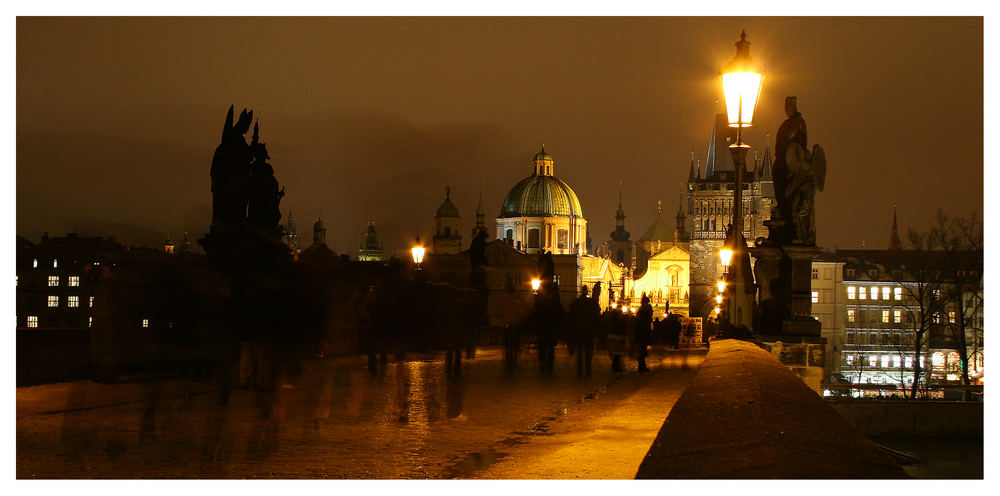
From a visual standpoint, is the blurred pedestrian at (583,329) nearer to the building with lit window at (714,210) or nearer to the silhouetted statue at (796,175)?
the silhouetted statue at (796,175)

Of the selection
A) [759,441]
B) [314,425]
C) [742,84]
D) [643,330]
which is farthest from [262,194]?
[643,330]

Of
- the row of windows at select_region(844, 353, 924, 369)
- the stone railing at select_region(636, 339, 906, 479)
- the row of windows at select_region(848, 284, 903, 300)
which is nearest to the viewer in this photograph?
the stone railing at select_region(636, 339, 906, 479)

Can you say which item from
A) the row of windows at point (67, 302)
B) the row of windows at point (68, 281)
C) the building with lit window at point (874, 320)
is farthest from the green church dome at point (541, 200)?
the row of windows at point (67, 302)

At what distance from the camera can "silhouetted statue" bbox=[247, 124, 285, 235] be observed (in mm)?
15219

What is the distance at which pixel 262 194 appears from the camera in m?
15.5

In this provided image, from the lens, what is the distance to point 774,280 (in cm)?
1482

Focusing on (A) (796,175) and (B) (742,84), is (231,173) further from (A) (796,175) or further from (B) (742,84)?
(A) (796,175)

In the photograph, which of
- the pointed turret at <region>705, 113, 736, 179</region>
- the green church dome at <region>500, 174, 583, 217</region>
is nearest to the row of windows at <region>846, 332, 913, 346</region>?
the pointed turret at <region>705, 113, 736, 179</region>

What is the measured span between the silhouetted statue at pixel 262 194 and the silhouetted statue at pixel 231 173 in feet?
0.42

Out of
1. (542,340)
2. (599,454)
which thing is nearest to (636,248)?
(542,340)

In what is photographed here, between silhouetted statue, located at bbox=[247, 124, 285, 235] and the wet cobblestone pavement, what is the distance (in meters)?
2.49

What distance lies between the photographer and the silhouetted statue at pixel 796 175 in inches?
557

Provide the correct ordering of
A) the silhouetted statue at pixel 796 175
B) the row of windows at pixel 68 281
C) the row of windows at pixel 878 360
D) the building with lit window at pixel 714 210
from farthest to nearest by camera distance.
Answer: the building with lit window at pixel 714 210 → the row of windows at pixel 878 360 → the row of windows at pixel 68 281 → the silhouetted statue at pixel 796 175

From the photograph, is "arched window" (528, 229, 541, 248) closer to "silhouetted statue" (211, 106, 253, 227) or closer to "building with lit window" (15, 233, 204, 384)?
"building with lit window" (15, 233, 204, 384)
